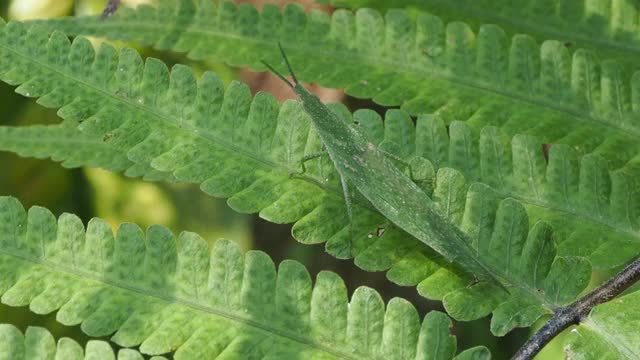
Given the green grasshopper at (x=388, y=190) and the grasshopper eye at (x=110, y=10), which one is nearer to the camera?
the green grasshopper at (x=388, y=190)

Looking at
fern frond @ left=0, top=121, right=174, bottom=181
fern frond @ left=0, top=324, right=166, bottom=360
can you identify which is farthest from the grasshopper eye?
fern frond @ left=0, top=324, right=166, bottom=360

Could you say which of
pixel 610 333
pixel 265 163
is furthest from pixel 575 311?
pixel 265 163

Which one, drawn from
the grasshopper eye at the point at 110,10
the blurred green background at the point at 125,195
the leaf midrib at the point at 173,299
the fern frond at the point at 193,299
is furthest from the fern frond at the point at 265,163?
the blurred green background at the point at 125,195

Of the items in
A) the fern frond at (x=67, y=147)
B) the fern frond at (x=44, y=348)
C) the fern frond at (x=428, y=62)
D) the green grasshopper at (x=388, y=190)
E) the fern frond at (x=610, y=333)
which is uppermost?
the fern frond at (x=428, y=62)

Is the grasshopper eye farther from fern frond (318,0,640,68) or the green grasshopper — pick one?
the green grasshopper

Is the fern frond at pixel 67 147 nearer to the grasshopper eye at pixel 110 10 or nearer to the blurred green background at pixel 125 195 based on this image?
the grasshopper eye at pixel 110 10

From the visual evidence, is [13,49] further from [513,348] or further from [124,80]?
[513,348]

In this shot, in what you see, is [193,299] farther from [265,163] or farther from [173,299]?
[265,163]
